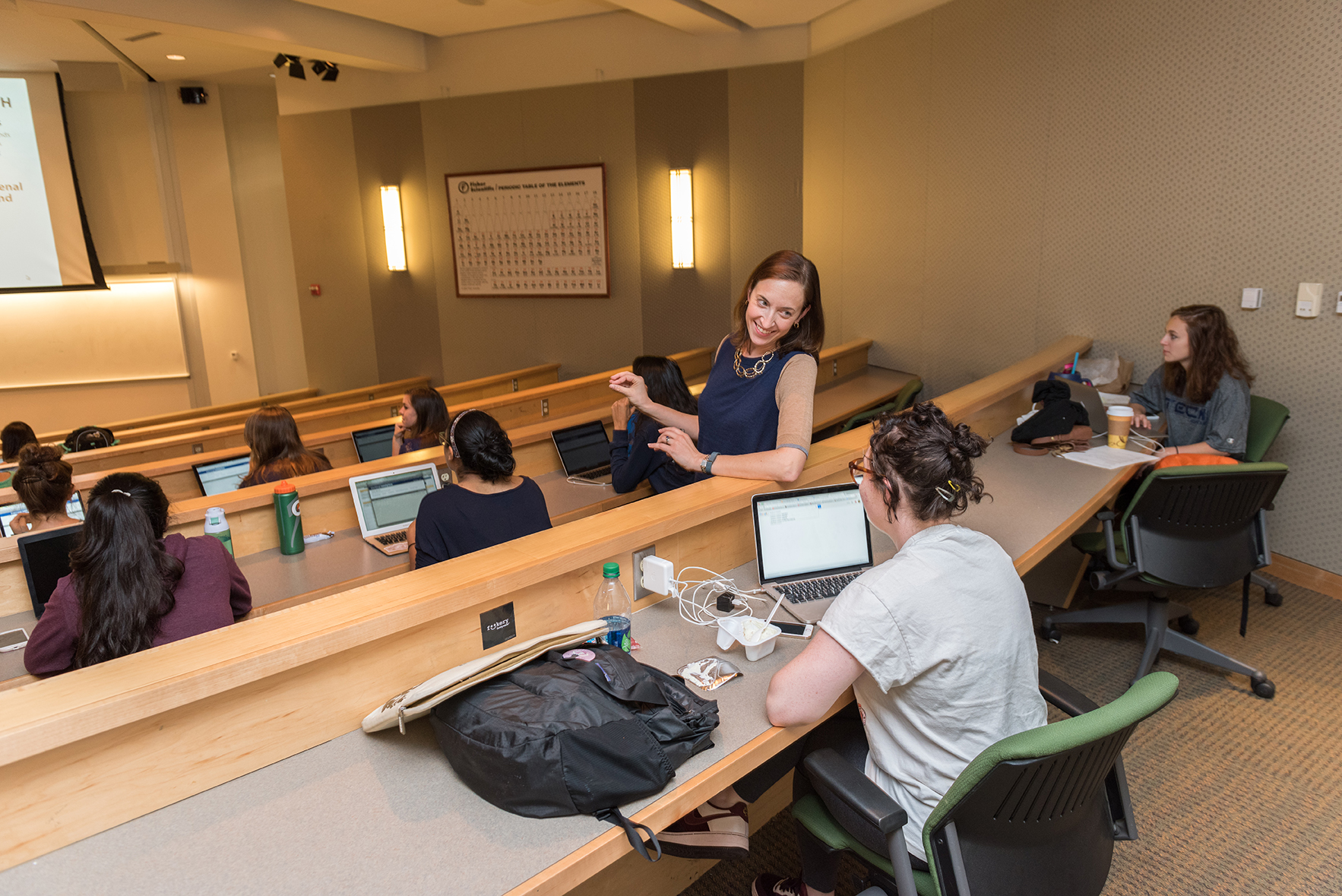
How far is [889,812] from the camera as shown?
141 centimetres

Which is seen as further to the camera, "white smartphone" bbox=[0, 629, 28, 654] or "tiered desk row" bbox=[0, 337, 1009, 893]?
"white smartphone" bbox=[0, 629, 28, 654]

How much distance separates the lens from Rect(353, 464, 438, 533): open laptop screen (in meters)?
3.14

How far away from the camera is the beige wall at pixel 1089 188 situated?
12.0 ft

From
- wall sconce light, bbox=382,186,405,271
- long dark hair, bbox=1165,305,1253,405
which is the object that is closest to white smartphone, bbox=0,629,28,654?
long dark hair, bbox=1165,305,1253,405

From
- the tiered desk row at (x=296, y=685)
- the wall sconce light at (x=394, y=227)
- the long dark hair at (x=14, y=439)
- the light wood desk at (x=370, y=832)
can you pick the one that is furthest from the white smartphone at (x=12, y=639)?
the wall sconce light at (x=394, y=227)

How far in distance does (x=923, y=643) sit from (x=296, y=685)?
1114 mm

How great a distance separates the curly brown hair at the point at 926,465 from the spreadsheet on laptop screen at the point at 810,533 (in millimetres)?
581

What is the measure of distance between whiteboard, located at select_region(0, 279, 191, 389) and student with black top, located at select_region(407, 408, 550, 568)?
8058 millimetres

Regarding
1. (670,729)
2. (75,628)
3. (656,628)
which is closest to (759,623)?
(656,628)

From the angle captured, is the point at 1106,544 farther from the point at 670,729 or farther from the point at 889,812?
the point at 670,729

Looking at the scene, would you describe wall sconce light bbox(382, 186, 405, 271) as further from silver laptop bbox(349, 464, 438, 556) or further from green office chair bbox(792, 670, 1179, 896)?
green office chair bbox(792, 670, 1179, 896)

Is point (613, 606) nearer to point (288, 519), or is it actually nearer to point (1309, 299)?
point (288, 519)

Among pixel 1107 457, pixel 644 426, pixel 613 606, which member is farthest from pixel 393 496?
pixel 1107 457

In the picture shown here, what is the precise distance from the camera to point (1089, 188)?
14.9 ft
